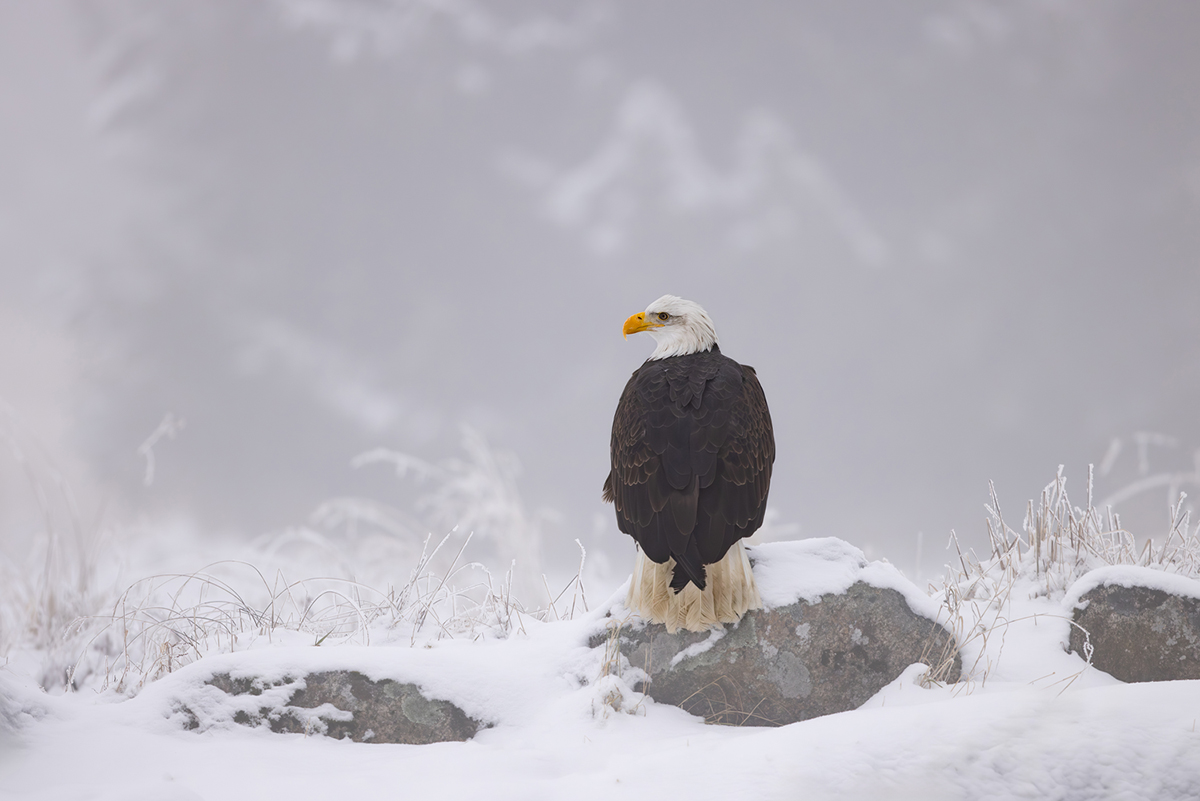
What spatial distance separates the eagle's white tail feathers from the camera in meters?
3.86

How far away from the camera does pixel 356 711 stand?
358 centimetres

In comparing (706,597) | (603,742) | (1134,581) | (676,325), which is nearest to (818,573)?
(706,597)

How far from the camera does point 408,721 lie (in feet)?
11.8

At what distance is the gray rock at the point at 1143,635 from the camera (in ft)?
14.1

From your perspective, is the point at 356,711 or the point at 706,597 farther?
the point at 706,597

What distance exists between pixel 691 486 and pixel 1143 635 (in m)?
2.60

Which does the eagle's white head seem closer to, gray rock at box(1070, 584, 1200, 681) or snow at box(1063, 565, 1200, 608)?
snow at box(1063, 565, 1200, 608)

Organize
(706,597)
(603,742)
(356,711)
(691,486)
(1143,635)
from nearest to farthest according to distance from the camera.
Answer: (603,742)
(356,711)
(691,486)
(706,597)
(1143,635)

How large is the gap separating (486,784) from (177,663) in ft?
8.34

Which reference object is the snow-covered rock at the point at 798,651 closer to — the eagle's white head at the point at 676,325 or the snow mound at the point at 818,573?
the snow mound at the point at 818,573

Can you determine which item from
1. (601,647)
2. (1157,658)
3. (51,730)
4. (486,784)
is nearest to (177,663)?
(51,730)

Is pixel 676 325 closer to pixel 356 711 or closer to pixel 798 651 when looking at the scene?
pixel 798 651

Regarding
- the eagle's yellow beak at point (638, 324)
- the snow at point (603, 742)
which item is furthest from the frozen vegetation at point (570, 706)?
the eagle's yellow beak at point (638, 324)

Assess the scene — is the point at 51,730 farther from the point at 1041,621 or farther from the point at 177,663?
the point at 1041,621
